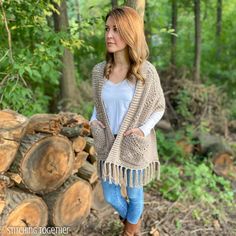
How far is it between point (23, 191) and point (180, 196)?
5.49ft

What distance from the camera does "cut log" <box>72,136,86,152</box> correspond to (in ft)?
10.2

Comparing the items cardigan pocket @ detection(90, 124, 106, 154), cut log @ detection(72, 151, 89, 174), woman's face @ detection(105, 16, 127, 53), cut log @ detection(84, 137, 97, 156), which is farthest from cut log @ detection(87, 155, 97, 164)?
woman's face @ detection(105, 16, 127, 53)

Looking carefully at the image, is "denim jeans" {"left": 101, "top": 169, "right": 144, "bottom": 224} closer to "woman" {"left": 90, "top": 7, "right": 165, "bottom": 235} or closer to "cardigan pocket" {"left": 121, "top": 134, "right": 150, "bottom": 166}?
"woman" {"left": 90, "top": 7, "right": 165, "bottom": 235}

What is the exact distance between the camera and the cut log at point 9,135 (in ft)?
8.28

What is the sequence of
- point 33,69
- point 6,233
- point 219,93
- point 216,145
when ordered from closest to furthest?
1. point 6,233
2. point 33,69
3. point 216,145
4. point 219,93

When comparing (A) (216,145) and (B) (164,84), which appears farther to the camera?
(B) (164,84)

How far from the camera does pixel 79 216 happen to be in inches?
129

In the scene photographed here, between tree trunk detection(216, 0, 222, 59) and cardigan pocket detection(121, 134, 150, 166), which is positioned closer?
cardigan pocket detection(121, 134, 150, 166)

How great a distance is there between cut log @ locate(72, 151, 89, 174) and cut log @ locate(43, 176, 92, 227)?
0.29 feet

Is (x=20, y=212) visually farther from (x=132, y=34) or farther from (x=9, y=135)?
(x=132, y=34)

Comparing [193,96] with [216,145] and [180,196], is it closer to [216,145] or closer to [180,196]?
[216,145]

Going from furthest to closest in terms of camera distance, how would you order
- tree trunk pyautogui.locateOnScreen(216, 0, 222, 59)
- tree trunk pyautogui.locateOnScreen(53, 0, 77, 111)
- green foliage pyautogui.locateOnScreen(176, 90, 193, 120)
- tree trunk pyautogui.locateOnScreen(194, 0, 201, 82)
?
tree trunk pyautogui.locateOnScreen(216, 0, 222, 59) < tree trunk pyautogui.locateOnScreen(194, 0, 201, 82) < green foliage pyautogui.locateOnScreen(176, 90, 193, 120) < tree trunk pyautogui.locateOnScreen(53, 0, 77, 111)

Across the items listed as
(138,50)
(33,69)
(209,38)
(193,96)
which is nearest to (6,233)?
(33,69)

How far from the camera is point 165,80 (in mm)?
6090
